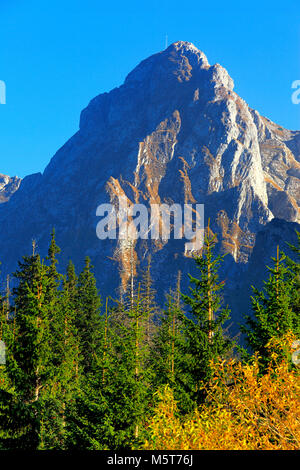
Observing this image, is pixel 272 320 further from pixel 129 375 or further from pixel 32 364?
pixel 32 364

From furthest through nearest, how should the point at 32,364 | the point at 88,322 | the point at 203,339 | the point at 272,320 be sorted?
the point at 88,322 < the point at 272,320 < the point at 32,364 < the point at 203,339

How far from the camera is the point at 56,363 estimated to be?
3009cm

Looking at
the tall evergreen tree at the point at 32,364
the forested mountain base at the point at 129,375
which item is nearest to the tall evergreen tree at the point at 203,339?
the forested mountain base at the point at 129,375

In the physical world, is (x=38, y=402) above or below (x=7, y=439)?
above

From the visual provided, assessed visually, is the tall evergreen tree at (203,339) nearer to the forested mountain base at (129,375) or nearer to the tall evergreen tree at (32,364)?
the forested mountain base at (129,375)

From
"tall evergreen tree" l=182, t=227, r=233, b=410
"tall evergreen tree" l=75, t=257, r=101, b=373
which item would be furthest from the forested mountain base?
"tall evergreen tree" l=75, t=257, r=101, b=373

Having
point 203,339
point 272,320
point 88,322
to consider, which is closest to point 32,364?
point 203,339

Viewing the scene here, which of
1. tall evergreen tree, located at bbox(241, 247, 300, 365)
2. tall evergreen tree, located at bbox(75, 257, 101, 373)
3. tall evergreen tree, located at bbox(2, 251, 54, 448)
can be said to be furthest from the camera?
tall evergreen tree, located at bbox(75, 257, 101, 373)

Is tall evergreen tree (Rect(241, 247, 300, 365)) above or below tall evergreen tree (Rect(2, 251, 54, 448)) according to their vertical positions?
above

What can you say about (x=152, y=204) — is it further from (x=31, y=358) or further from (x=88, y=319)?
(x=31, y=358)

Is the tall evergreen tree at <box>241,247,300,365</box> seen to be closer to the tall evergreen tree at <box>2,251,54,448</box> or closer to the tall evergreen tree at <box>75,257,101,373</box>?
the tall evergreen tree at <box>2,251,54,448</box>
